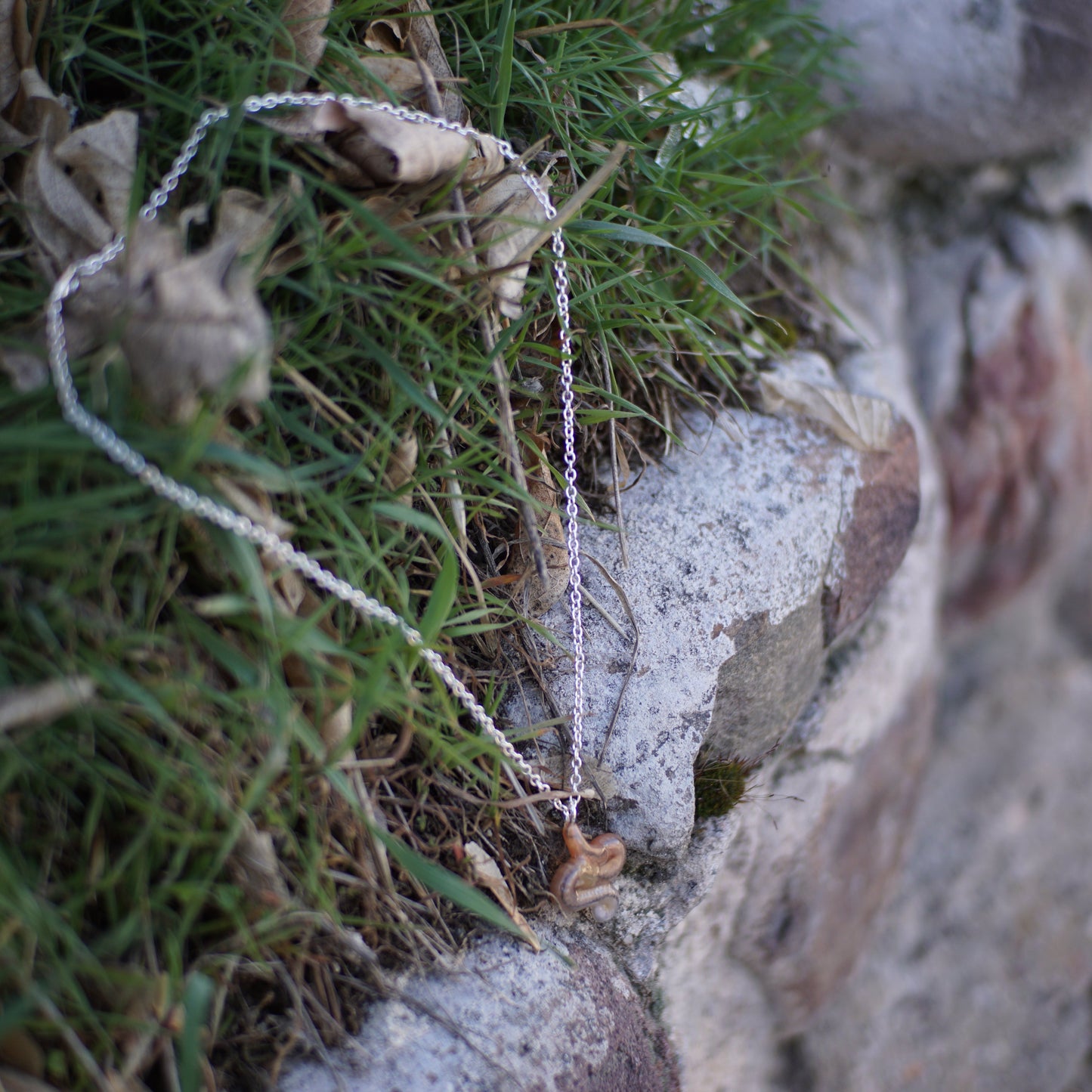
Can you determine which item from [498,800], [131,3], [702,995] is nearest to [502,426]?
[498,800]

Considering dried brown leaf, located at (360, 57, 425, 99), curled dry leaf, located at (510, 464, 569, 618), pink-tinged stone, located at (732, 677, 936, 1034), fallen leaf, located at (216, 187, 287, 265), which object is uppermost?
dried brown leaf, located at (360, 57, 425, 99)

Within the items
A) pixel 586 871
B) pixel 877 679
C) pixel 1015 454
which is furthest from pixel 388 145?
pixel 1015 454

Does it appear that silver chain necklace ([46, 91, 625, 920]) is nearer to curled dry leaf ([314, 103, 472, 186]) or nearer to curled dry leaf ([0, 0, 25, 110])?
curled dry leaf ([314, 103, 472, 186])

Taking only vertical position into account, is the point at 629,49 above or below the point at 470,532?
above

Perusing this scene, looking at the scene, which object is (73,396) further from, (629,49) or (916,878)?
(916,878)

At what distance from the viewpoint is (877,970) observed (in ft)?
7.36

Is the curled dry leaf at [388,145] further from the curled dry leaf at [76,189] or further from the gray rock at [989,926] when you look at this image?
the gray rock at [989,926]

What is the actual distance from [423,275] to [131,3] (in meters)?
0.60

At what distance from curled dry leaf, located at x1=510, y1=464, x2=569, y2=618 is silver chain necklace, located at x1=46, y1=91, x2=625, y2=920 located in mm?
20

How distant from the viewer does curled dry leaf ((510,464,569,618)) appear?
134 centimetres

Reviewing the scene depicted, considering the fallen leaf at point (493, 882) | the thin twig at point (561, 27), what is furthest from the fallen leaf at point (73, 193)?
the fallen leaf at point (493, 882)

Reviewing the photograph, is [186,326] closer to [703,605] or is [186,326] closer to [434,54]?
[434,54]

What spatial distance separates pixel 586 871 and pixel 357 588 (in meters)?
0.54

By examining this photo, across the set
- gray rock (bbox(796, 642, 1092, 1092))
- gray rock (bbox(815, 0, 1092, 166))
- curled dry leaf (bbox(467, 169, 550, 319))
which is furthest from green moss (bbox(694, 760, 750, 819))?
gray rock (bbox(815, 0, 1092, 166))
